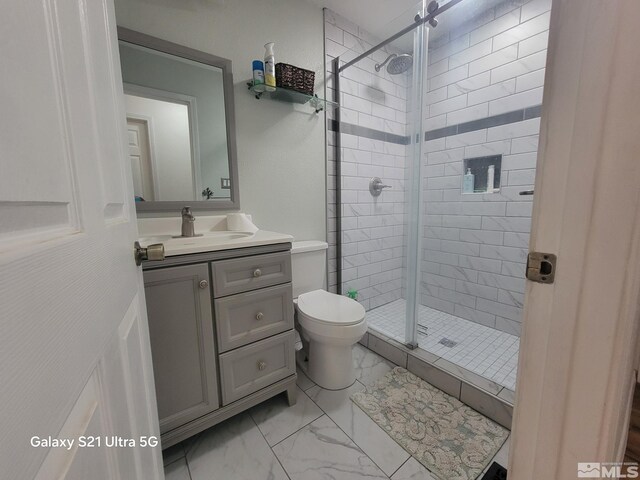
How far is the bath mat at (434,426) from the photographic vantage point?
103 cm

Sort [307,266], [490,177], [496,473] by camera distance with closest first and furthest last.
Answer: [496,473]
[307,266]
[490,177]

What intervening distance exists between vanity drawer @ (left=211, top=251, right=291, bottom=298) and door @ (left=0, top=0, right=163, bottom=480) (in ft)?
1.80

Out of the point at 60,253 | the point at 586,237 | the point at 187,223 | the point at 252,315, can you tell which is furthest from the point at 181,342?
the point at 586,237

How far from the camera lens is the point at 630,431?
2.68 ft

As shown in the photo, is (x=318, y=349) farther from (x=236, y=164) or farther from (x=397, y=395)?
(x=236, y=164)

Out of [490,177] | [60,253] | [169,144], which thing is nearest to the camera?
[60,253]

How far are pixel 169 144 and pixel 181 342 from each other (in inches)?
38.8

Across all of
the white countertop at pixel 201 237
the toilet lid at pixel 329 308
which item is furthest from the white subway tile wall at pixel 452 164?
the white countertop at pixel 201 237

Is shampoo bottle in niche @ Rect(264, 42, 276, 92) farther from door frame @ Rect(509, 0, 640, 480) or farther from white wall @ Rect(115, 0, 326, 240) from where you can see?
door frame @ Rect(509, 0, 640, 480)

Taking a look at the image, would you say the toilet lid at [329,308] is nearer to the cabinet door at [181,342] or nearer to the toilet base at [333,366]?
the toilet base at [333,366]

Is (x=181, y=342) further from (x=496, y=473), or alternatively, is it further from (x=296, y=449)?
(x=496, y=473)

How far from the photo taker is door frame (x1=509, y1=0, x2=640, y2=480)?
38 centimetres

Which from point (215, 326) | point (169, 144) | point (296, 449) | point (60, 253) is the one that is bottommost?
point (296, 449)

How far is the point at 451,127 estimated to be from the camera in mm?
2096
